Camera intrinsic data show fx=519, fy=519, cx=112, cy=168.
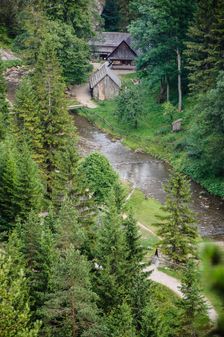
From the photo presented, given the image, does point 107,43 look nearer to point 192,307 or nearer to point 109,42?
point 109,42

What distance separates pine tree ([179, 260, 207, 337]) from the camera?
26031 millimetres

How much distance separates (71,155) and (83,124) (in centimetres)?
3000

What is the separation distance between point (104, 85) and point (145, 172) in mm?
20672

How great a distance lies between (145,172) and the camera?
1977 inches

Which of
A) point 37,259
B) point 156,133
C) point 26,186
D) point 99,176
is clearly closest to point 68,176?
point 26,186

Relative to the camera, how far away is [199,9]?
53281 millimetres

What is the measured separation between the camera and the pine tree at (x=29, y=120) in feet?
124

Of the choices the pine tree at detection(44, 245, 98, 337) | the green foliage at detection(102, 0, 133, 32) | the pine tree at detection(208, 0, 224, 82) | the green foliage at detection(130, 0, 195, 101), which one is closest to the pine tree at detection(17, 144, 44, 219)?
the pine tree at detection(44, 245, 98, 337)

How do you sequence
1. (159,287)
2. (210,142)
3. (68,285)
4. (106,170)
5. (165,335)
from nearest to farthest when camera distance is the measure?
1. (68,285)
2. (165,335)
3. (159,287)
4. (106,170)
5. (210,142)

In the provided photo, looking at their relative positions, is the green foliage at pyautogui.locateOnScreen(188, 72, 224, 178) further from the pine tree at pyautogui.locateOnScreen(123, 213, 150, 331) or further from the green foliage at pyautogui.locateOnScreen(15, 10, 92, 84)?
the green foliage at pyautogui.locateOnScreen(15, 10, 92, 84)

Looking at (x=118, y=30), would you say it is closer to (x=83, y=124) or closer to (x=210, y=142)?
(x=83, y=124)

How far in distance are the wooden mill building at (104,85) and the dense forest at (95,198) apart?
2.49m

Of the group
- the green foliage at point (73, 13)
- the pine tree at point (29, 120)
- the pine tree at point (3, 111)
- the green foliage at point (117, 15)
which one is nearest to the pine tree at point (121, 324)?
the pine tree at point (29, 120)

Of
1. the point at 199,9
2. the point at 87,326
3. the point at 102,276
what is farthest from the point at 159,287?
the point at 199,9
